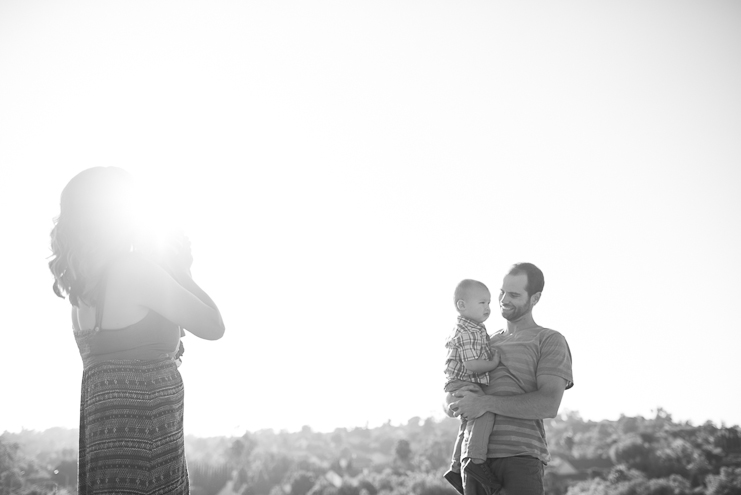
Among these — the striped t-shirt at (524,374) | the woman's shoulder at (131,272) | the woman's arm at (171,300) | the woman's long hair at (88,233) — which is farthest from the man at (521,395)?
the woman's long hair at (88,233)

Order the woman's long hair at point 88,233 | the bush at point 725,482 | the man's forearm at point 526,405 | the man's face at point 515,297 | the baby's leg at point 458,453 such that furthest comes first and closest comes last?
the bush at point 725,482
the man's face at point 515,297
the baby's leg at point 458,453
the man's forearm at point 526,405
the woman's long hair at point 88,233

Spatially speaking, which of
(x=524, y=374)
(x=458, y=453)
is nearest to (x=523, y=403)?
(x=524, y=374)

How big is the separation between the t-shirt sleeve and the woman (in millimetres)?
2215

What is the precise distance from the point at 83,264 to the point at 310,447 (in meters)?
68.0

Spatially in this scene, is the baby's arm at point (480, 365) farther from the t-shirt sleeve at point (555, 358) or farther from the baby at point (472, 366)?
the t-shirt sleeve at point (555, 358)

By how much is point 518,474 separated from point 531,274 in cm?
134

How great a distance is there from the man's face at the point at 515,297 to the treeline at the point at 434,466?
33276mm

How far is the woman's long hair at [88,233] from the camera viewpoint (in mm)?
2682

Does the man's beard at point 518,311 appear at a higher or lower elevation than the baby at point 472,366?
higher

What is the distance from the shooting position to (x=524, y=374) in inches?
156

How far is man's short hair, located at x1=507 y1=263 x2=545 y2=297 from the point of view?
4207 millimetres

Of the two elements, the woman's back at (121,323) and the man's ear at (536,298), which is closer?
the woman's back at (121,323)

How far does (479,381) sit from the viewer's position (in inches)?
158

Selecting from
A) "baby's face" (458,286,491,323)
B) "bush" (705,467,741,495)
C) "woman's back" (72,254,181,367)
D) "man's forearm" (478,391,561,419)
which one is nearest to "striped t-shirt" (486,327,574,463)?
"man's forearm" (478,391,561,419)
